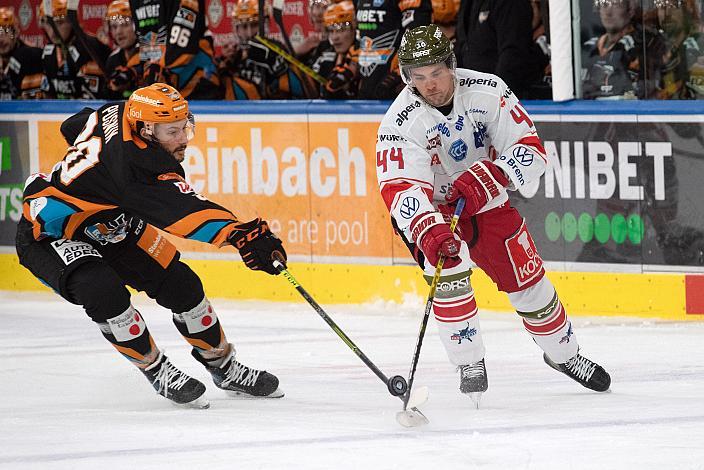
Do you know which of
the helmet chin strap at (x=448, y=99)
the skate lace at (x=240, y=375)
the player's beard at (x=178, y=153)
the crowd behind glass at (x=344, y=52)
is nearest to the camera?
the helmet chin strap at (x=448, y=99)

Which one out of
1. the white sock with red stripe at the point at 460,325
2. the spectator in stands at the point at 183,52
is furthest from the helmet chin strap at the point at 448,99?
the spectator in stands at the point at 183,52

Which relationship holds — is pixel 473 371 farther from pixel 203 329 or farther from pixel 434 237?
pixel 203 329

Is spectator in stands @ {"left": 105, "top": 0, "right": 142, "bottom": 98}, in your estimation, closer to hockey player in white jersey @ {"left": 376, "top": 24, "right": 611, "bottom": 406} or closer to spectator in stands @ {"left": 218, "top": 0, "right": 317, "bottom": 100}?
spectator in stands @ {"left": 218, "top": 0, "right": 317, "bottom": 100}

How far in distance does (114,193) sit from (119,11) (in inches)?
145

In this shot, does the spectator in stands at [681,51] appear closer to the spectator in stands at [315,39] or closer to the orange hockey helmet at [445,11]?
the orange hockey helmet at [445,11]

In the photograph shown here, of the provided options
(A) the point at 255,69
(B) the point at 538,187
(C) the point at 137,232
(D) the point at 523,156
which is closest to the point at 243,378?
(C) the point at 137,232

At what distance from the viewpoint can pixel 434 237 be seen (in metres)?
4.66

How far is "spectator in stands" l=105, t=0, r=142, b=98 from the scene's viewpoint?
827 centimetres

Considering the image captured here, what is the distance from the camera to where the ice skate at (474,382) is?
4930mm

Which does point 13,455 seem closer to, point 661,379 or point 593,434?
point 593,434

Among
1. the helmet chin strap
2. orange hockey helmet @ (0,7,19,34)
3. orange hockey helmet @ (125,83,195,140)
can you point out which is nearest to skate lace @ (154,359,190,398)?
orange hockey helmet @ (125,83,195,140)

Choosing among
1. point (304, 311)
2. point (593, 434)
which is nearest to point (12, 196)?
point (304, 311)

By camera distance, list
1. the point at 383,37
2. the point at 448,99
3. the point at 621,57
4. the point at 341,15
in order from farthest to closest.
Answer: the point at 341,15 → the point at 383,37 → the point at 621,57 → the point at 448,99

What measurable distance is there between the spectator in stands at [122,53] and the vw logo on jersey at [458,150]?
372 cm
